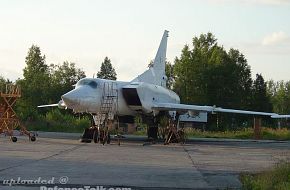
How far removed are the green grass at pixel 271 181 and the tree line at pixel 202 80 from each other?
58.2 meters

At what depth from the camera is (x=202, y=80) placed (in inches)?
2938

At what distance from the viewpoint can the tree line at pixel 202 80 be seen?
7462 cm

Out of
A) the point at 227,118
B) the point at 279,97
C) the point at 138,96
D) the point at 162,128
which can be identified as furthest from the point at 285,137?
the point at 279,97

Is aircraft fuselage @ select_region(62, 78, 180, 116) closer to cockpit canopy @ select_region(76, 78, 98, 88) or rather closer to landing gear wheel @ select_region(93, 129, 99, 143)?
cockpit canopy @ select_region(76, 78, 98, 88)

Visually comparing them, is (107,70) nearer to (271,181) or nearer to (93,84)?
(93,84)

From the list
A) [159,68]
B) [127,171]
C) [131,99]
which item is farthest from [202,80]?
[127,171]

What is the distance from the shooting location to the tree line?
74.6 meters

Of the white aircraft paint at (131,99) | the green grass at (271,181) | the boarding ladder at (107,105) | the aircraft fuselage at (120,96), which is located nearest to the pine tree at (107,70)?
the white aircraft paint at (131,99)

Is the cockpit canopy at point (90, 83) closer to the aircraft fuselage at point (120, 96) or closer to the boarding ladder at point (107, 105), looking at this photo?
the aircraft fuselage at point (120, 96)

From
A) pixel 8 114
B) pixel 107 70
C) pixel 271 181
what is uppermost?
pixel 107 70

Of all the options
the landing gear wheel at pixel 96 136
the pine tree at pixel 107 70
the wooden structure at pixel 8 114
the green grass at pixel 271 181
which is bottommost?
the green grass at pixel 271 181

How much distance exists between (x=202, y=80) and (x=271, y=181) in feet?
214

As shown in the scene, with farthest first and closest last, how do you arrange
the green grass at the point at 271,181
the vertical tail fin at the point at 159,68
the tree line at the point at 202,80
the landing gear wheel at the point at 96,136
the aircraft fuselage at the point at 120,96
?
the tree line at the point at 202,80 → the vertical tail fin at the point at 159,68 → the landing gear wheel at the point at 96,136 → the aircraft fuselage at the point at 120,96 → the green grass at the point at 271,181

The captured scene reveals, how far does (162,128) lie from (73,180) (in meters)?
21.6
